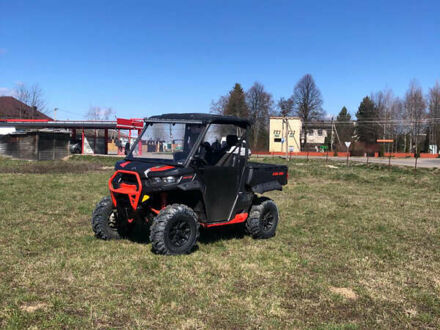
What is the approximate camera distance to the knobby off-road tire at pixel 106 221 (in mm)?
6582

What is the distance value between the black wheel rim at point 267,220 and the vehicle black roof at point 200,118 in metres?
1.67

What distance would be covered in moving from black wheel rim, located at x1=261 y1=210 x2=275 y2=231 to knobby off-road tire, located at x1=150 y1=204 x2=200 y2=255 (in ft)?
5.62

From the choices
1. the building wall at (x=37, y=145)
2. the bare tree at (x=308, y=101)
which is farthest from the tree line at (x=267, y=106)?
the building wall at (x=37, y=145)

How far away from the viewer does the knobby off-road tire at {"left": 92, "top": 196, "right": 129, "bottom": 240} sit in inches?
259

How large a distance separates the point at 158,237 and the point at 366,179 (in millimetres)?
15009

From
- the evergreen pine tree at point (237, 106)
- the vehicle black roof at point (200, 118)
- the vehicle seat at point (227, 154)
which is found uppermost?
the evergreen pine tree at point (237, 106)

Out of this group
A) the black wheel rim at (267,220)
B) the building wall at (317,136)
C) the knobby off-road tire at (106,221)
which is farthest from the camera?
the building wall at (317,136)

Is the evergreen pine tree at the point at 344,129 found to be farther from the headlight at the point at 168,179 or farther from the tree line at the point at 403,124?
the headlight at the point at 168,179

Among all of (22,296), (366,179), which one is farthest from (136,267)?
(366,179)

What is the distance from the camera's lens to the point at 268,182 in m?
7.43

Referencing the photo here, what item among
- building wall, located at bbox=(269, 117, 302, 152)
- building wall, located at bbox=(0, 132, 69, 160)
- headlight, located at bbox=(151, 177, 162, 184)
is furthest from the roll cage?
building wall, located at bbox=(269, 117, 302, 152)

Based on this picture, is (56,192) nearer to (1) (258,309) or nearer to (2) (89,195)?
(2) (89,195)

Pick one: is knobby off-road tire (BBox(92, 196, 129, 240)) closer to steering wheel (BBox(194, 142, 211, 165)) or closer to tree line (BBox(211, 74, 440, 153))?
steering wheel (BBox(194, 142, 211, 165))

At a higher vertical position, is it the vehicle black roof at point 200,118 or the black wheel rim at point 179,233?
the vehicle black roof at point 200,118
